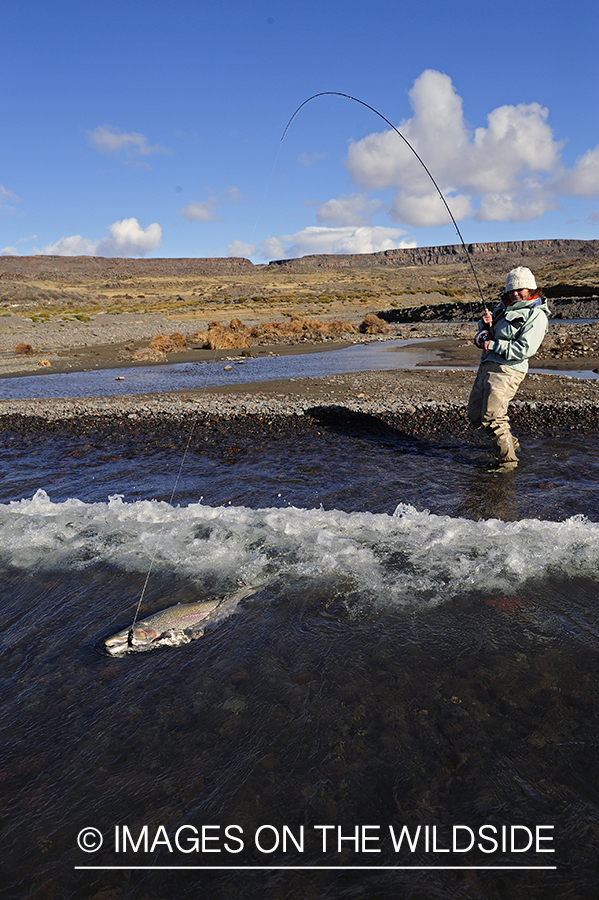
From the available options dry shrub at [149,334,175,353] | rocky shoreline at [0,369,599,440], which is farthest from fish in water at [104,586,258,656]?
dry shrub at [149,334,175,353]

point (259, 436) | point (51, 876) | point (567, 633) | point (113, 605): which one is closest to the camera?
point (51, 876)

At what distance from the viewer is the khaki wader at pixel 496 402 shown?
7.71m

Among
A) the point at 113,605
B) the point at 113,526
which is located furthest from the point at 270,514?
the point at 113,605

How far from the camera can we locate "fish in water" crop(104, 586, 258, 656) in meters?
3.90

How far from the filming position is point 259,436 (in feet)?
35.5

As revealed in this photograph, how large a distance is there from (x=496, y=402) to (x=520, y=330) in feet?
3.64

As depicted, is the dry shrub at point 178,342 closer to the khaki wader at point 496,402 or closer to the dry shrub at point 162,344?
the dry shrub at point 162,344

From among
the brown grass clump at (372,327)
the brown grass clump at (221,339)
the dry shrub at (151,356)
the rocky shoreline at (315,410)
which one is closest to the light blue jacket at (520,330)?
the rocky shoreline at (315,410)

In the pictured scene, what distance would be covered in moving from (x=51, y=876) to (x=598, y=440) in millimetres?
10159

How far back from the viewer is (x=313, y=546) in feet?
18.4

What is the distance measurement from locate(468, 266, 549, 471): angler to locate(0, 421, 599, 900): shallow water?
5.00ft

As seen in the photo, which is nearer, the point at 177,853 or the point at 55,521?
the point at 177,853

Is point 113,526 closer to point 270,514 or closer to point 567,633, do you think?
point 270,514

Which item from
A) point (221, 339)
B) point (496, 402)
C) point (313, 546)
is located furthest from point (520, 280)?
point (221, 339)
